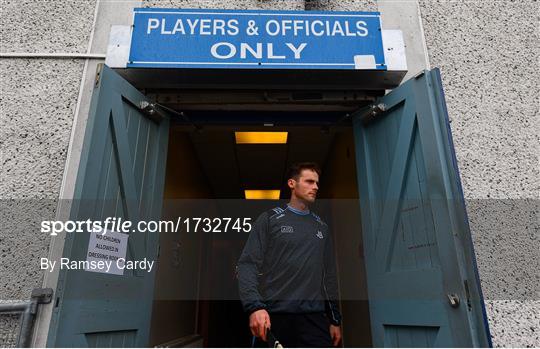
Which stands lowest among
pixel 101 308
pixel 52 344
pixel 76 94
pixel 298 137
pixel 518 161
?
pixel 52 344

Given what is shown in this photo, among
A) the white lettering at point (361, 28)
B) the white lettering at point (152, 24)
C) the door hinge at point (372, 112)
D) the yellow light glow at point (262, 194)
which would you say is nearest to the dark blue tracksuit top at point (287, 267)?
the door hinge at point (372, 112)

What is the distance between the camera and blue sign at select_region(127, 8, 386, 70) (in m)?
2.54

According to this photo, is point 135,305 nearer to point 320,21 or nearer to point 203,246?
point 320,21

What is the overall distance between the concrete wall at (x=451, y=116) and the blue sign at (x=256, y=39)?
0.25m

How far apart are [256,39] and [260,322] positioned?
1.82m

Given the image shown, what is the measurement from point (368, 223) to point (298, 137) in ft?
9.27

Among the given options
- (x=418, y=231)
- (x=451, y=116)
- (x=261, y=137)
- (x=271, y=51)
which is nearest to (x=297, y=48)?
(x=271, y=51)

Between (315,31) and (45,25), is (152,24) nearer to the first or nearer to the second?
(45,25)

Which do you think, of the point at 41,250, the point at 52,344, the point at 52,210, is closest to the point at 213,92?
the point at 52,210

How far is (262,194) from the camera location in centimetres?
813

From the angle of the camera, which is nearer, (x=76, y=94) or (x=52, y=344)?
(x=52, y=344)

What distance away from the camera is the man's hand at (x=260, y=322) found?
6.81 ft

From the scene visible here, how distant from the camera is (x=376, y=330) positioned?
238cm

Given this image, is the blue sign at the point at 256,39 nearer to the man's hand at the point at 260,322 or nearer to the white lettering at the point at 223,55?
the white lettering at the point at 223,55
